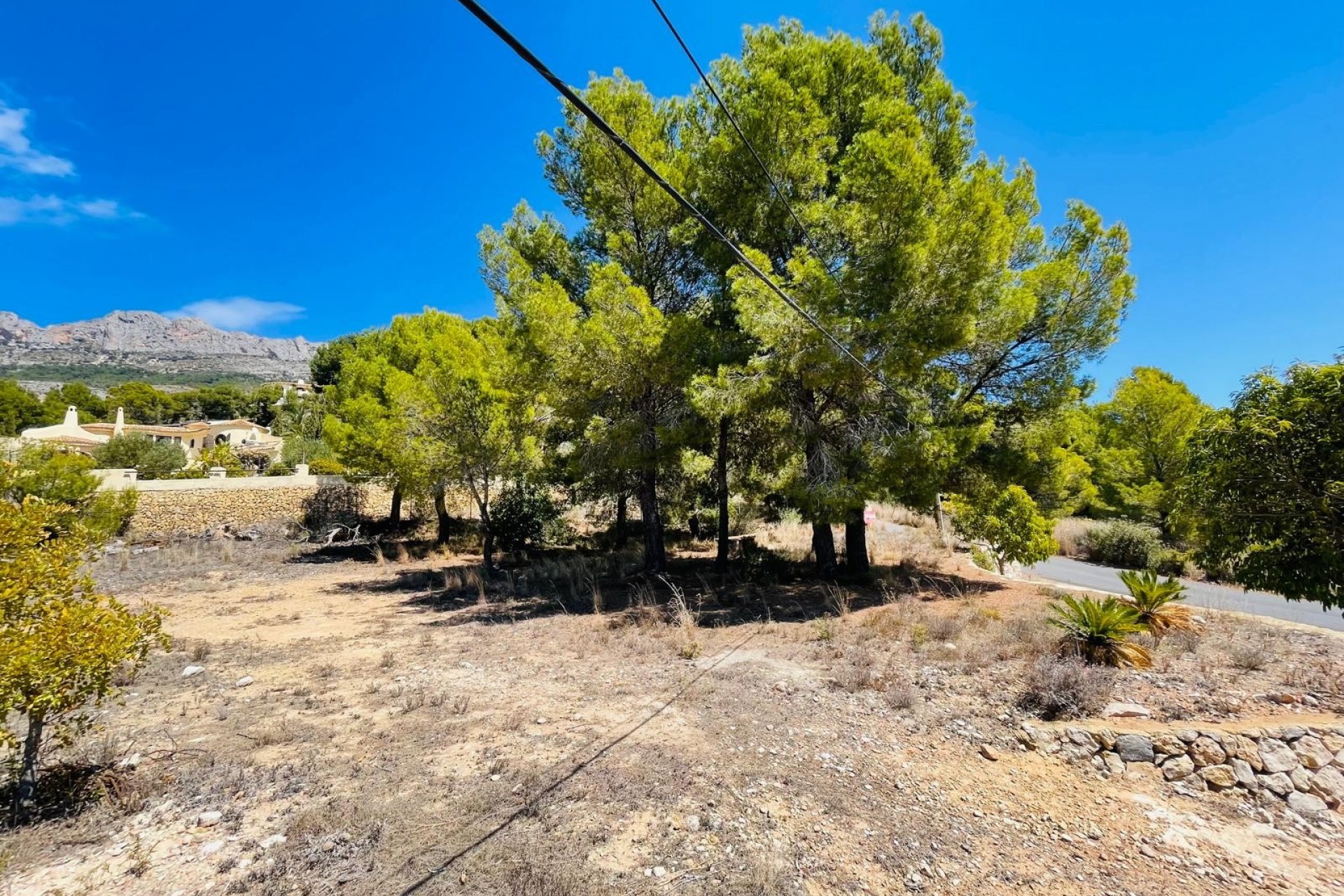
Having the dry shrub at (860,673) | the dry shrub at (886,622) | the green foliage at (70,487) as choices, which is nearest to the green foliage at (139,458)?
the green foliage at (70,487)

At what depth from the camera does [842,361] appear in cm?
888

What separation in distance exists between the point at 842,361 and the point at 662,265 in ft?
17.2

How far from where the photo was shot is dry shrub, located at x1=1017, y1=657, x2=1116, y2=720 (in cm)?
519

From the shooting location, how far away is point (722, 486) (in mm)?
12391

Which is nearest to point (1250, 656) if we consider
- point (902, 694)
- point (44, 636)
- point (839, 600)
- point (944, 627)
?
point (944, 627)

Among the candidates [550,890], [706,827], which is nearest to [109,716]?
[550,890]

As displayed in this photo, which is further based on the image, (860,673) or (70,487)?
(70,487)

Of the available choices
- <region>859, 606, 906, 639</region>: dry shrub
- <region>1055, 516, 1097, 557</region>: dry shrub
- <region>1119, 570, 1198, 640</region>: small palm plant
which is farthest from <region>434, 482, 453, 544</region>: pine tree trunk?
<region>1055, 516, 1097, 557</region>: dry shrub

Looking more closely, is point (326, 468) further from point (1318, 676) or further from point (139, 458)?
point (1318, 676)

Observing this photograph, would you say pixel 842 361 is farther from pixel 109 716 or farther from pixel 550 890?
pixel 109 716

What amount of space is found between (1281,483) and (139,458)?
1376 inches

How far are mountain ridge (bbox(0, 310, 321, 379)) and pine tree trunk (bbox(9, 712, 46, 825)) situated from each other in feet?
443

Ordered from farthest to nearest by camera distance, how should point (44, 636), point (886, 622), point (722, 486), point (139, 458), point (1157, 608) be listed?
point (139, 458), point (722, 486), point (886, 622), point (1157, 608), point (44, 636)

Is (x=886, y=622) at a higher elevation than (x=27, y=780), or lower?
lower
